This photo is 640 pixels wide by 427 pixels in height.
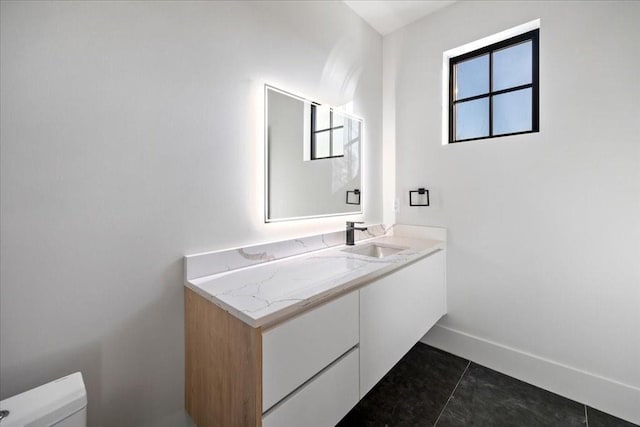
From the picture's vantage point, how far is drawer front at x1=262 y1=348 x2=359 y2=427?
89cm

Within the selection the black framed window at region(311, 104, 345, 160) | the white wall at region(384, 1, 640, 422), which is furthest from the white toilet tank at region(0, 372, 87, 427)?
the white wall at region(384, 1, 640, 422)

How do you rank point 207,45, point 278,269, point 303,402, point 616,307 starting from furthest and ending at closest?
point 616,307
point 278,269
point 207,45
point 303,402

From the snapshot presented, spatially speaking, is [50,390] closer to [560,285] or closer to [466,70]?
[560,285]

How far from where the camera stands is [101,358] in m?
0.98

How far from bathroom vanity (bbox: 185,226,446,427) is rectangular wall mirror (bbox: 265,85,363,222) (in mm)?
319

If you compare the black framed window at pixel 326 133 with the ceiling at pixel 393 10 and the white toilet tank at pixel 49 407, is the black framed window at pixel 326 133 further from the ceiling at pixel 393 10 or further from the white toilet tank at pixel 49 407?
the white toilet tank at pixel 49 407

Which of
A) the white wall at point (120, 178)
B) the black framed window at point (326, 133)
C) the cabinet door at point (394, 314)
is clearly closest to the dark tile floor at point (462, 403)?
the cabinet door at point (394, 314)

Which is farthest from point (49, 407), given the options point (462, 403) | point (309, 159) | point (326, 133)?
point (462, 403)

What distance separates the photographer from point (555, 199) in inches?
64.5

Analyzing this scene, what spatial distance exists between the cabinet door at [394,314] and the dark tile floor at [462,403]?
1.02 ft

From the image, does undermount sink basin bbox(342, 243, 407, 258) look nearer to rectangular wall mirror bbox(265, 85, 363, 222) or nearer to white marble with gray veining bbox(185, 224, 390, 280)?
white marble with gray veining bbox(185, 224, 390, 280)

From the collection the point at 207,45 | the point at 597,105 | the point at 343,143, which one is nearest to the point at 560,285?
the point at 597,105

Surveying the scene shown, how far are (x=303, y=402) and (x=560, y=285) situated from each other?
1.72 meters

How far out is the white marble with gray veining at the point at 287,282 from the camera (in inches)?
34.9
